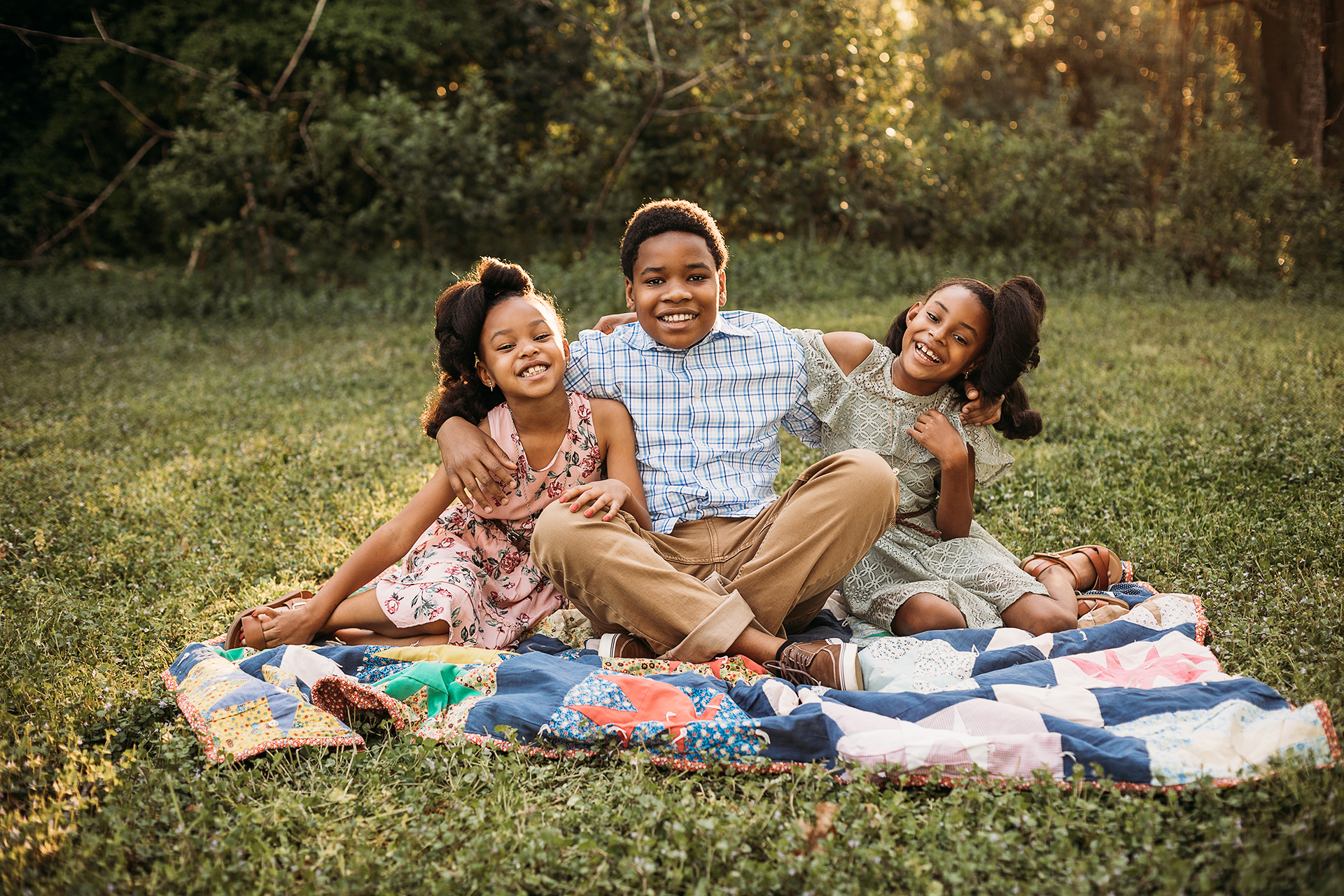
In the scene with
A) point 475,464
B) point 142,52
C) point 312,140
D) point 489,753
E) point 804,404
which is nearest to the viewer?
point 489,753

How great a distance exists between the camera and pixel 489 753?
2.31 m

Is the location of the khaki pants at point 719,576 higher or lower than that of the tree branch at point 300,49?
lower

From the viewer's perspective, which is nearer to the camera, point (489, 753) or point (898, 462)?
point (489, 753)

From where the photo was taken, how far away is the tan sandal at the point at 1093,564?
3266 millimetres

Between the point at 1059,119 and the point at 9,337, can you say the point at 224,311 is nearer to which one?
the point at 9,337

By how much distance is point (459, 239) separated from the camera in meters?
10.8

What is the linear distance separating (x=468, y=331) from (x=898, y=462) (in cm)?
161

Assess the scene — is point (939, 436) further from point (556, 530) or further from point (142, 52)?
point (142, 52)

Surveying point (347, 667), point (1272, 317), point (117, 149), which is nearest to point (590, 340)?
point (347, 667)

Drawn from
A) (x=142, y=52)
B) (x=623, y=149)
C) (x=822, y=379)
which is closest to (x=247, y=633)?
(x=822, y=379)

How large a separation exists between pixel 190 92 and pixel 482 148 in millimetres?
4629

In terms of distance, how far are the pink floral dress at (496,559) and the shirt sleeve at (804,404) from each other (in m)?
0.77

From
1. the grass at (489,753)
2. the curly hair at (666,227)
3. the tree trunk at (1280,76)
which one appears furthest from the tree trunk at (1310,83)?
the curly hair at (666,227)

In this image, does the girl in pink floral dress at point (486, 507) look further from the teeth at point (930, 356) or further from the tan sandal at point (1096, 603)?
the tan sandal at point (1096, 603)
